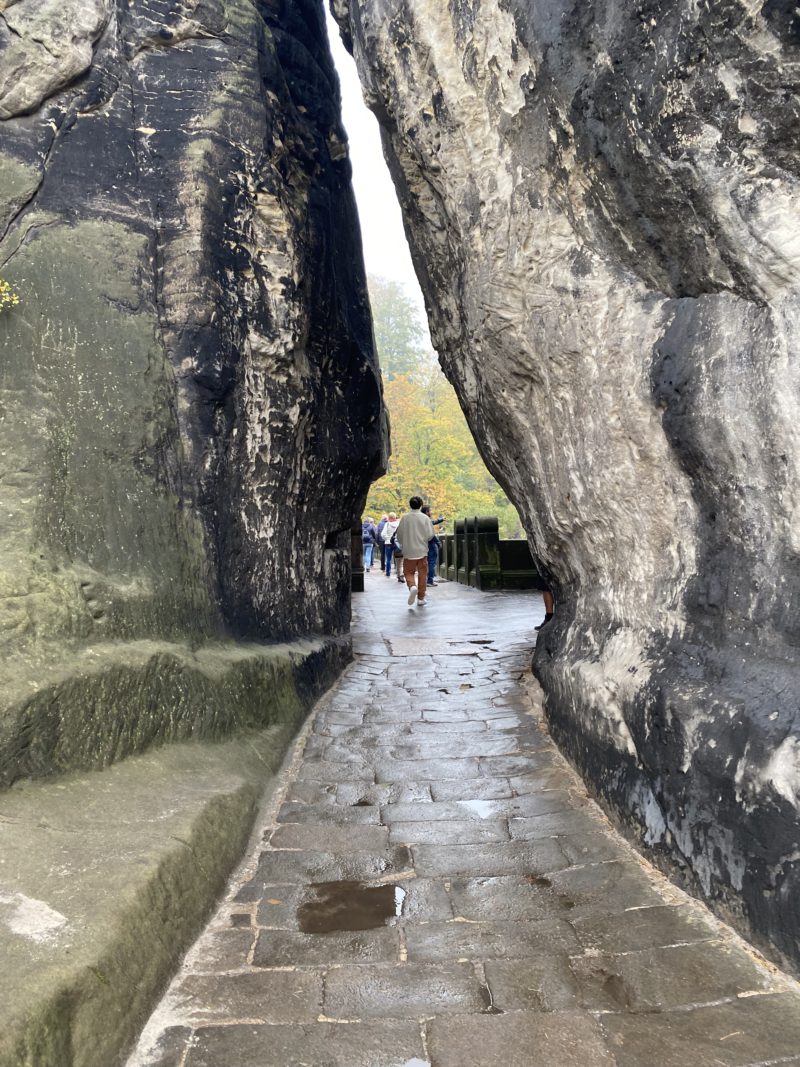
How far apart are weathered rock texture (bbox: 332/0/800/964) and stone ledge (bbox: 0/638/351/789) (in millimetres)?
1974

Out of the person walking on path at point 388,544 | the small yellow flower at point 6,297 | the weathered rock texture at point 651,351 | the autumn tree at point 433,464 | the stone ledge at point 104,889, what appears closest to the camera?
the stone ledge at point 104,889

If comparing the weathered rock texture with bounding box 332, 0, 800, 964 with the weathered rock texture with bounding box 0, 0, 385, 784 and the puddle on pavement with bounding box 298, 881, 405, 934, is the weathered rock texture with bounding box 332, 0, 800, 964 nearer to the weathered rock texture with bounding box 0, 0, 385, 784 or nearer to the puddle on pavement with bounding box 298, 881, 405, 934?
the puddle on pavement with bounding box 298, 881, 405, 934

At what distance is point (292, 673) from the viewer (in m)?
6.01

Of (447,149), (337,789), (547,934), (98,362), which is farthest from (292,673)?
(447,149)

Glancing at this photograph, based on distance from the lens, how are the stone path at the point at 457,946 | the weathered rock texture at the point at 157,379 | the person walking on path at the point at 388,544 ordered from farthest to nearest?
1. the person walking on path at the point at 388,544
2. the weathered rock texture at the point at 157,379
3. the stone path at the point at 457,946

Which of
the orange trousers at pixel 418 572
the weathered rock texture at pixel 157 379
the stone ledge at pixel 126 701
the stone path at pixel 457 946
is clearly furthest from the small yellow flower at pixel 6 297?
the orange trousers at pixel 418 572

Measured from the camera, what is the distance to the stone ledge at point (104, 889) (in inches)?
84.4

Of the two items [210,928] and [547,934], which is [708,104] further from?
[210,928]

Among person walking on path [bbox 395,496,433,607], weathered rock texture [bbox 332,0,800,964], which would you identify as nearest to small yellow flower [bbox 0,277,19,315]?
weathered rock texture [bbox 332,0,800,964]

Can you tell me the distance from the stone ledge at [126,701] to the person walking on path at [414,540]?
6731 mm

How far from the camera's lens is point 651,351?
3.95 meters

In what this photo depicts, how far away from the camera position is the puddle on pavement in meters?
3.15

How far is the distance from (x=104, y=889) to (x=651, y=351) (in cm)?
325

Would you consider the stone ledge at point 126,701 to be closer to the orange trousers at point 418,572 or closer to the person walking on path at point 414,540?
the person walking on path at point 414,540
